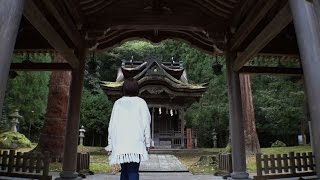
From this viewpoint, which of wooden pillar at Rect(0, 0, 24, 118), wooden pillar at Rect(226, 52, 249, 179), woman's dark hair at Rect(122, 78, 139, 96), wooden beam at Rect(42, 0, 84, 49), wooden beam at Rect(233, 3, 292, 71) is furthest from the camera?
wooden pillar at Rect(226, 52, 249, 179)

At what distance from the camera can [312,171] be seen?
6.70 metres

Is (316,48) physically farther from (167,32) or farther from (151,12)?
(167,32)

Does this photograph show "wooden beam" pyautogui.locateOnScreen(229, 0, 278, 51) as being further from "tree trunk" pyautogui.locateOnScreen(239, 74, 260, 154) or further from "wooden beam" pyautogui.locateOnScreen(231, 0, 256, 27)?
"tree trunk" pyautogui.locateOnScreen(239, 74, 260, 154)

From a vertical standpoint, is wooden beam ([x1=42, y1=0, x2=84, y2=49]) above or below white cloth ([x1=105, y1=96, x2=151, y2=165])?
above

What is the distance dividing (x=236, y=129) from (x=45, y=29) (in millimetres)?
4406

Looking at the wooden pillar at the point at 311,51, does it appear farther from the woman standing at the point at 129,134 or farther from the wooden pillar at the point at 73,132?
the wooden pillar at the point at 73,132

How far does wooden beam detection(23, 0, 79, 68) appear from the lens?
415cm

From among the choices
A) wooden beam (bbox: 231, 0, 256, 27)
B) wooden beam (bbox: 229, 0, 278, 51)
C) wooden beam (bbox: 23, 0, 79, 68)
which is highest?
wooden beam (bbox: 231, 0, 256, 27)

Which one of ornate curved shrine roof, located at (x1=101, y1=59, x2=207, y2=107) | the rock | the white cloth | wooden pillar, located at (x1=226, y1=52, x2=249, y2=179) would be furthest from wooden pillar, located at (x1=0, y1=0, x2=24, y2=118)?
ornate curved shrine roof, located at (x1=101, y1=59, x2=207, y2=107)

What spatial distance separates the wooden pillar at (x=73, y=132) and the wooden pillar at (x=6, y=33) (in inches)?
149

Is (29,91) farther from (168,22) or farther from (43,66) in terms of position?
(168,22)

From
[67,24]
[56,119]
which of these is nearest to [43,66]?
[67,24]

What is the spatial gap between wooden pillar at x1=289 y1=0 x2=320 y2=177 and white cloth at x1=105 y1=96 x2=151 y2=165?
5.56ft

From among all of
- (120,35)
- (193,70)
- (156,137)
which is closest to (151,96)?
(156,137)
